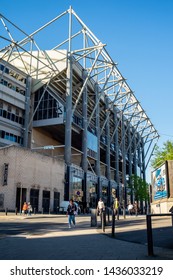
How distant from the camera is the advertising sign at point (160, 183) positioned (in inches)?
1033

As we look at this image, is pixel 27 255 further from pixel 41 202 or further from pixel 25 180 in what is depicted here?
pixel 41 202

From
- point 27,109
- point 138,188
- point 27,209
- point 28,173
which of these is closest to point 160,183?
point 27,209

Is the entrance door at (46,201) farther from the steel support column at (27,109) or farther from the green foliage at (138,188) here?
the green foliage at (138,188)

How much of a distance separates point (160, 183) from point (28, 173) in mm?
15107

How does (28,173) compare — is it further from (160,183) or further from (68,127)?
(160,183)

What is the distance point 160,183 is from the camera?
27.7 metres

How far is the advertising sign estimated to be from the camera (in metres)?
26.2

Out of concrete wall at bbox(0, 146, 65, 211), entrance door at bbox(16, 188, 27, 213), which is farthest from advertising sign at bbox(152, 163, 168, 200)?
entrance door at bbox(16, 188, 27, 213)

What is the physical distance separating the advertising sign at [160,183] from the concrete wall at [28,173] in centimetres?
1352

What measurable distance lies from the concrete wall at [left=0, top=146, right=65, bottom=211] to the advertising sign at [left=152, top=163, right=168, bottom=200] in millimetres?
13525

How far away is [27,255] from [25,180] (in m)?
27.7

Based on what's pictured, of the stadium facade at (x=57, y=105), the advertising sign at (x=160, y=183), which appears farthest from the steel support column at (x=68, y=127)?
the advertising sign at (x=160, y=183)

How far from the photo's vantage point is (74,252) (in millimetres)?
6578
